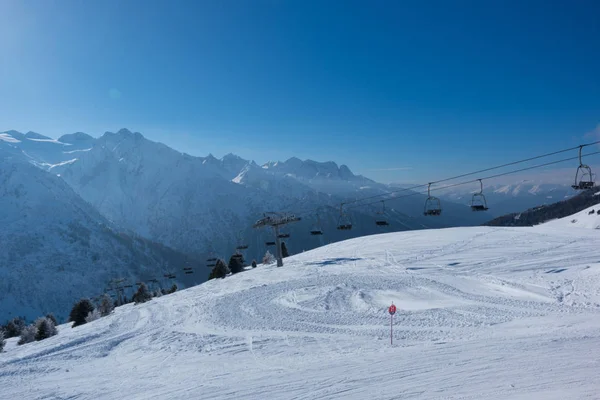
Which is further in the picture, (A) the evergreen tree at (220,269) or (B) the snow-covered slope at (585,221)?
(B) the snow-covered slope at (585,221)

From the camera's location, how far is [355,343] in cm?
1434

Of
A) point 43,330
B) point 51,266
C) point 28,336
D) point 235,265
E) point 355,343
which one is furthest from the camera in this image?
point 51,266

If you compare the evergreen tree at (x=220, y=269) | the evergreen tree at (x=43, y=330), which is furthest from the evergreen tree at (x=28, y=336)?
the evergreen tree at (x=220, y=269)

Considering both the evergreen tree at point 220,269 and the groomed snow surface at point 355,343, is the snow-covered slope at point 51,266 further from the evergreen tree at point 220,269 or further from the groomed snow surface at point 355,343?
the groomed snow surface at point 355,343

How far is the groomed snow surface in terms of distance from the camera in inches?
386

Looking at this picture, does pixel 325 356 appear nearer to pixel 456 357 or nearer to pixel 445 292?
pixel 456 357

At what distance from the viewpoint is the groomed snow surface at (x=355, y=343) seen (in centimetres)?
981

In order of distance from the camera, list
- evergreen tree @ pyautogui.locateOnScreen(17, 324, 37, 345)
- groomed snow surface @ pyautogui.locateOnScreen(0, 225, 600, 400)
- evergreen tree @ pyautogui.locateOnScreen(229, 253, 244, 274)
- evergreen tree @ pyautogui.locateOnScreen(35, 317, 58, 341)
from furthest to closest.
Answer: evergreen tree @ pyautogui.locateOnScreen(229, 253, 244, 274), evergreen tree @ pyautogui.locateOnScreen(17, 324, 37, 345), evergreen tree @ pyautogui.locateOnScreen(35, 317, 58, 341), groomed snow surface @ pyautogui.locateOnScreen(0, 225, 600, 400)

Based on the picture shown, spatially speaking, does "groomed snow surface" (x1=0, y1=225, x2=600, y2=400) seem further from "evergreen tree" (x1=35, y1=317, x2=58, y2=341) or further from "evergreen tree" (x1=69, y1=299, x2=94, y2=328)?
"evergreen tree" (x1=69, y1=299, x2=94, y2=328)

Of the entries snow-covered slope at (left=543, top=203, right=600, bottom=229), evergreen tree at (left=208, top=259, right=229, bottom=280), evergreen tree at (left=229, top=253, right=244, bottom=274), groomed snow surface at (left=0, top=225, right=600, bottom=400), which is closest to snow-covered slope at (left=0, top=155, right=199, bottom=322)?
evergreen tree at (left=208, top=259, right=229, bottom=280)

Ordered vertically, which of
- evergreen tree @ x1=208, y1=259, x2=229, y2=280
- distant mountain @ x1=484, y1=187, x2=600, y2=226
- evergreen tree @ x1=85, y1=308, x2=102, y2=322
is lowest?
distant mountain @ x1=484, y1=187, x2=600, y2=226

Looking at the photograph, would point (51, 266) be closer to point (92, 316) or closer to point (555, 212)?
point (92, 316)

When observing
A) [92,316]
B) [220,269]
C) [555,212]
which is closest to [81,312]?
[92,316]

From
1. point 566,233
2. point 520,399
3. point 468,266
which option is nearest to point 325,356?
point 520,399
